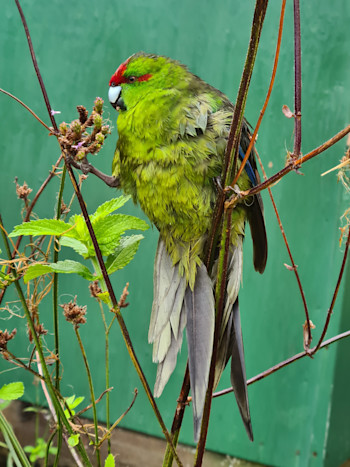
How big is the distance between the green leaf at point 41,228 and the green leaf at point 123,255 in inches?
2.6

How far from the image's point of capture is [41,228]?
55cm

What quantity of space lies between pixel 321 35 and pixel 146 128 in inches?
32.8

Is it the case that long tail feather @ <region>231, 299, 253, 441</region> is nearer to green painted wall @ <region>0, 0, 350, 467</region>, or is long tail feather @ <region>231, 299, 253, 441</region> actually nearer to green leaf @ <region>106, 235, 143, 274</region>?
green leaf @ <region>106, 235, 143, 274</region>

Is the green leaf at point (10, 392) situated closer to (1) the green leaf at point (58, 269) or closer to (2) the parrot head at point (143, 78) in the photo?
(1) the green leaf at point (58, 269)

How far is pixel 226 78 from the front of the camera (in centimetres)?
138

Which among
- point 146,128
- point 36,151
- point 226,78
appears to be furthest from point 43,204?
point 146,128

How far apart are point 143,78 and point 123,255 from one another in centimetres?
34

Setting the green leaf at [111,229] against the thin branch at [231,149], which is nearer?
the thin branch at [231,149]

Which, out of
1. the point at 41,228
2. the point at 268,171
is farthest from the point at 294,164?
the point at 268,171

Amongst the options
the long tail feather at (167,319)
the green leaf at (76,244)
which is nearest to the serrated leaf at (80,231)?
the green leaf at (76,244)

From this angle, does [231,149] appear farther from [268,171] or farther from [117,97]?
[268,171]

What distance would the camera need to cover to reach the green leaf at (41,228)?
21.1 inches

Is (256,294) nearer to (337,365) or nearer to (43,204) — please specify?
(337,365)

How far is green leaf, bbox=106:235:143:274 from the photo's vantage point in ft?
1.90
